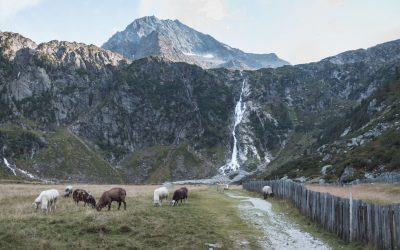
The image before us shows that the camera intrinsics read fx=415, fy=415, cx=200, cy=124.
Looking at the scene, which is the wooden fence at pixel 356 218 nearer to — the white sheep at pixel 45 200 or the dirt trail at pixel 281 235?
the dirt trail at pixel 281 235

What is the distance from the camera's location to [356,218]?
2061 cm

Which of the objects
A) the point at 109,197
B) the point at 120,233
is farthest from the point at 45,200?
the point at 120,233

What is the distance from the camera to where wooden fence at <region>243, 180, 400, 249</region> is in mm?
17234

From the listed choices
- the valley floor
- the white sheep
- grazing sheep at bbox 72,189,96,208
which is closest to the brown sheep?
grazing sheep at bbox 72,189,96,208

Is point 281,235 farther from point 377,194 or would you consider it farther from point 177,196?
point 377,194

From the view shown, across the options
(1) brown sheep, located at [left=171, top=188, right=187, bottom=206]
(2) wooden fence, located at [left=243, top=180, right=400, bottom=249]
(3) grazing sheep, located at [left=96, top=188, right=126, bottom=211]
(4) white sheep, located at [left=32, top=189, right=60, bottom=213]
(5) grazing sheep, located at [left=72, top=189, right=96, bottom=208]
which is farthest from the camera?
(1) brown sheep, located at [left=171, top=188, right=187, bottom=206]

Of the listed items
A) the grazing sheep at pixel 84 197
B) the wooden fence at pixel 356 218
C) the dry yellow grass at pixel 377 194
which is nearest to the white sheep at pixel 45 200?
the grazing sheep at pixel 84 197

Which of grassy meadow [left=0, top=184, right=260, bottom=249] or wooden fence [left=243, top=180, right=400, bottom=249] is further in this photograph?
grassy meadow [left=0, top=184, right=260, bottom=249]

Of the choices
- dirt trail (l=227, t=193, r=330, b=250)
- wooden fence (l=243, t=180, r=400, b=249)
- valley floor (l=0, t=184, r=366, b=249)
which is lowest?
dirt trail (l=227, t=193, r=330, b=250)

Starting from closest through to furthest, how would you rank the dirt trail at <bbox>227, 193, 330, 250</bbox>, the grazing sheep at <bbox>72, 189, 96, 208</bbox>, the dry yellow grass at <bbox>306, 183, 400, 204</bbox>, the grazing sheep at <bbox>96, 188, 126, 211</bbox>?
the dirt trail at <bbox>227, 193, 330, 250</bbox> → the grazing sheep at <bbox>96, 188, 126, 211</bbox> → the dry yellow grass at <bbox>306, 183, 400, 204</bbox> → the grazing sheep at <bbox>72, 189, 96, 208</bbox>

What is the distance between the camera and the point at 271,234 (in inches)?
939

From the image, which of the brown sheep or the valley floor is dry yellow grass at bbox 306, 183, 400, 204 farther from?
the brown sheep

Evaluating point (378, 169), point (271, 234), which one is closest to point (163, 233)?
point (271, 234)

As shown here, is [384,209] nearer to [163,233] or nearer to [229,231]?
[229,231]
